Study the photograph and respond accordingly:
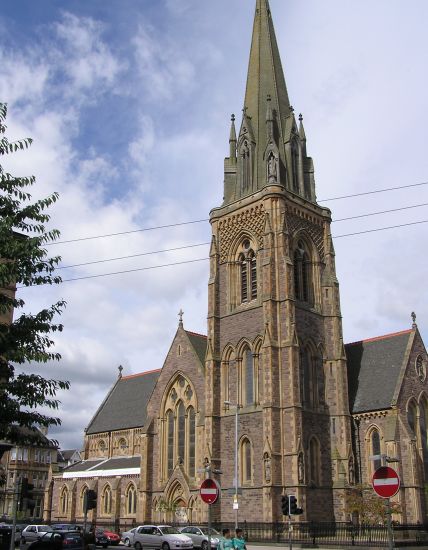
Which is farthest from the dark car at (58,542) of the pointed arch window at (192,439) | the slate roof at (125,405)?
the slate roof at (125,405)

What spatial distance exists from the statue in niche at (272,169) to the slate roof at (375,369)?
46.1ft

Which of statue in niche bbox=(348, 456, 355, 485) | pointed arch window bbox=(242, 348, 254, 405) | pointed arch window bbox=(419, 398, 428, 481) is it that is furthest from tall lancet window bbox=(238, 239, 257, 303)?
pointed arch window bbox=(419, 398, 428, 481)

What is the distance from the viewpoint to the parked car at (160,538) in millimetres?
32938

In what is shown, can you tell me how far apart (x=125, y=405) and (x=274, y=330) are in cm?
2472

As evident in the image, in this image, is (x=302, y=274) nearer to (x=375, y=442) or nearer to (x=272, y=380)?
(x=272, y=380)

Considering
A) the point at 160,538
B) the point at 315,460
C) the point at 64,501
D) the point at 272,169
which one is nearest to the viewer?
the point at 160,538

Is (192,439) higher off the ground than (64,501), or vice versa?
(192,439)

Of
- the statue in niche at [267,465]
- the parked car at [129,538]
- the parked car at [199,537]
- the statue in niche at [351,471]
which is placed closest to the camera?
the parked car at [199,537]

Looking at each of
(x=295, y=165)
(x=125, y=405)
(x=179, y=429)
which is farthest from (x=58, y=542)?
(x=125, y=405)

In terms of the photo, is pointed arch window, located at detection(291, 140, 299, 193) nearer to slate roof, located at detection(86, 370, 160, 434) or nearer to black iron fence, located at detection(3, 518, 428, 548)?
black iron fence, located at detection(3, 518, 428, 548)

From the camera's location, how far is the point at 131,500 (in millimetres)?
50156

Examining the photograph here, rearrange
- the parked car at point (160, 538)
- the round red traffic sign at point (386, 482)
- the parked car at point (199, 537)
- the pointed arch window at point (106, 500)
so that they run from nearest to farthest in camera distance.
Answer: the round red traffic sign at point (386, 482) < the parked car at point (160, 538) < the parked car at point (199, 537) < the pointed arch window at point (106, 500)

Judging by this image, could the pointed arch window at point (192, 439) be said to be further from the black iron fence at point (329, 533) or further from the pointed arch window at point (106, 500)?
the pointed arch window at point (106, 500)

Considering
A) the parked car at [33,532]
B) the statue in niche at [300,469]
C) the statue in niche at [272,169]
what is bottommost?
the parked car at [33,532]
